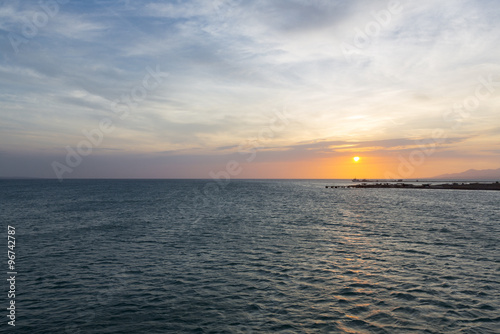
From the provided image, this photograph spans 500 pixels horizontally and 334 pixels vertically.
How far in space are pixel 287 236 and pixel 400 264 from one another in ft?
48.4

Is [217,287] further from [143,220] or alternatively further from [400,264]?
[143,220]

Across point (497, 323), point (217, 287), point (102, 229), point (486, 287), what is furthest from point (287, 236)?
point (102, 229)

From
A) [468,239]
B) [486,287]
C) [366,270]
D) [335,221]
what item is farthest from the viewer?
[335,221]

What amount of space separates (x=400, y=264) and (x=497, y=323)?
394 inches

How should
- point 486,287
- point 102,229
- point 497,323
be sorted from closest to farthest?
point 497,323
point 486,287
point 102,229

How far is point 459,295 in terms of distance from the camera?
18.5 metres

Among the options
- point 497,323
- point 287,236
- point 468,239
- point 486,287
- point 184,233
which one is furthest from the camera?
point 184,233

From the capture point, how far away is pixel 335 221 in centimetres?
5091

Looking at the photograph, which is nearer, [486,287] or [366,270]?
[486,287]

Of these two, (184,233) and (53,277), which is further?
(184,233)

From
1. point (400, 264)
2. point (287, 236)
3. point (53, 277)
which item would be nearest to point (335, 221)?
point (287, 236)

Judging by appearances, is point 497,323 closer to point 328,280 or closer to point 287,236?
point 328,280

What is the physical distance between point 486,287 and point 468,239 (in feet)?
58.6

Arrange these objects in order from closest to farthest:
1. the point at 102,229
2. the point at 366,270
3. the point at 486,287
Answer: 1. the point at 486,287
2. the point at 366,270
3. the point at 102,229
